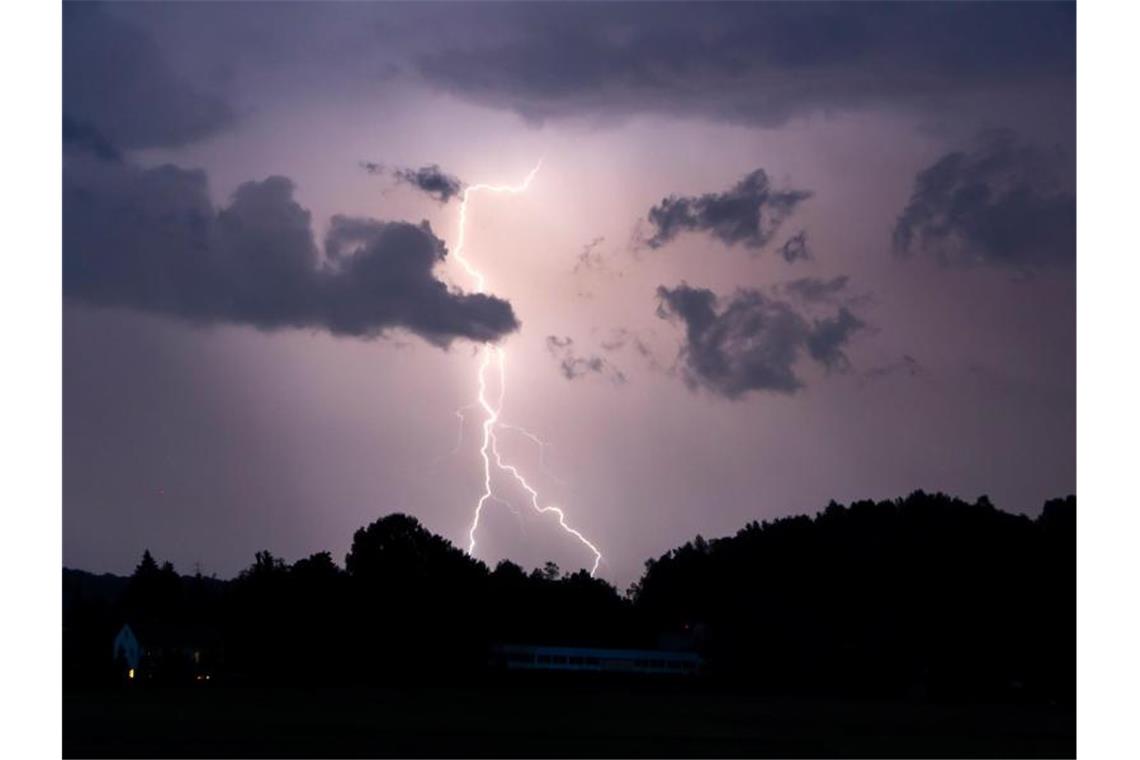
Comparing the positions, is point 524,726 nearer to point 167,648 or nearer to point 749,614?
point 749,614

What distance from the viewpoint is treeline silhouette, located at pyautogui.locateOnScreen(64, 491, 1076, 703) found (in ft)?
204

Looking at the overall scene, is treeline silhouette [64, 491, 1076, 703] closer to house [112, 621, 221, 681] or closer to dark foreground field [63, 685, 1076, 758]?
house [112, 621, 221, 681]

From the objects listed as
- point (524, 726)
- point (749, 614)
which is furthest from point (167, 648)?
point (524, 726)

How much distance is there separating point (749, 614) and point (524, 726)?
1735 inches

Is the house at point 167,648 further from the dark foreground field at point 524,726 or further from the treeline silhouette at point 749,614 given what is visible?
the dark foreground field at point 524,726

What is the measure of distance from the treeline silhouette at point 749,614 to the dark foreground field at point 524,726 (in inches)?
329

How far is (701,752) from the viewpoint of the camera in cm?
2892

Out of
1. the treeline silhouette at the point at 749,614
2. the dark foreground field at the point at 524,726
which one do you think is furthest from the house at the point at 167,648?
the dark foreground field at the point at 524,726

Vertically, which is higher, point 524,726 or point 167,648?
point 524,726

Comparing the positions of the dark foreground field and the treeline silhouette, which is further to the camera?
the treeline silhouette

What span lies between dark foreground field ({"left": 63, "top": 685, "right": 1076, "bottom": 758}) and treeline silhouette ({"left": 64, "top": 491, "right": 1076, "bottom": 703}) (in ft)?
27.5

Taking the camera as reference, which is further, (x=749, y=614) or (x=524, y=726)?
(x=749, y=614)

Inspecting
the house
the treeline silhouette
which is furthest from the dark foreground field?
the house

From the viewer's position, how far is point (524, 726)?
Answer: 35.5m
